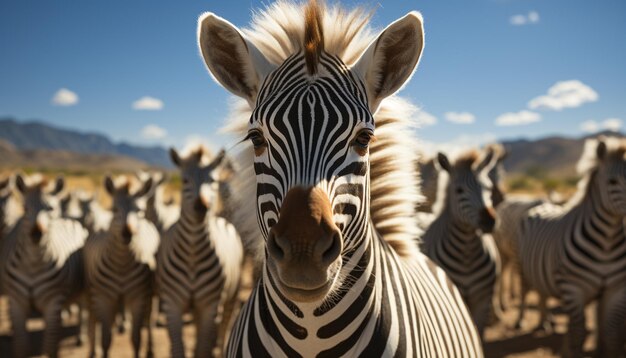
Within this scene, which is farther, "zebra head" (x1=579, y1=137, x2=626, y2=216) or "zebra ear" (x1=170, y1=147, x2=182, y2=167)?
"zebra ear" (x1=170, y1=147, x2=182, y2=167)

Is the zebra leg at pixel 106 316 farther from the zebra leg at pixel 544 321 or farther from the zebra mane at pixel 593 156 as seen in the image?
the zebra leg at pixel 544 321

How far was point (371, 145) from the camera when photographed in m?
2.29

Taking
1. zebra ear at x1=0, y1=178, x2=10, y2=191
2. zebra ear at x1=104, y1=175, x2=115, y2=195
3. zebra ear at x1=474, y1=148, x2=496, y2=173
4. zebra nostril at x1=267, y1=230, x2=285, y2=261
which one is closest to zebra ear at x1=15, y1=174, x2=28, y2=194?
zebra ear at x1=104, y1=175, x2=115, y2=195

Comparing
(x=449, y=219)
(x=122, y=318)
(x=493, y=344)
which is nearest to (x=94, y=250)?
(x=122, y=318)

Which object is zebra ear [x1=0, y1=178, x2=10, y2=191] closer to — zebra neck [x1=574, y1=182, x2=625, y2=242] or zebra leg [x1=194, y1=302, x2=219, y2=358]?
zebra leg [x1=194, y1=302, x2=219, y2=358]

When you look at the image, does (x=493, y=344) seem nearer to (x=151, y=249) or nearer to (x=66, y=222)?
(x=151, y=249)

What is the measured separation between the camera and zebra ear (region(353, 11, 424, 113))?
6.54ft

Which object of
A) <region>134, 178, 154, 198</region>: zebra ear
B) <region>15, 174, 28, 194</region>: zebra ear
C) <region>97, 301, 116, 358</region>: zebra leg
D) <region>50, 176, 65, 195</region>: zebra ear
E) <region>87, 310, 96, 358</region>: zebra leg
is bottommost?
<region>87, 310, 96, 358</region>: zebra leg

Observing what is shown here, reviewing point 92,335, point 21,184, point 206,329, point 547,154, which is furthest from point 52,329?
point 547,154

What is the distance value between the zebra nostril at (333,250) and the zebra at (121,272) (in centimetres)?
554

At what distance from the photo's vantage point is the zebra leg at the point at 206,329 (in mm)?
6055

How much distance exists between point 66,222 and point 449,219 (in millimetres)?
6610

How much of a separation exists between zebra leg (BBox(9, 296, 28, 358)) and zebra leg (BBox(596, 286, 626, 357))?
26.3ft

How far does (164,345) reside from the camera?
8367mm
